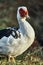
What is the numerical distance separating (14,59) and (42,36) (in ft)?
17.9

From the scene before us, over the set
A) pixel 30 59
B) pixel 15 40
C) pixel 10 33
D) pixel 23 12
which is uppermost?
pixel 23 12

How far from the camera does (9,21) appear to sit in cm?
1698

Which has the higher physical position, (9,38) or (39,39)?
(9,38)

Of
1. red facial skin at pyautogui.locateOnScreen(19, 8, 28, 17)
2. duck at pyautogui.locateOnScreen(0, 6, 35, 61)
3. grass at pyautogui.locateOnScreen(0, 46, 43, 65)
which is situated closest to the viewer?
duck at pyautogui.locateOnScreen(0, 6, 35, 61)

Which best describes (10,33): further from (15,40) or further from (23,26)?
(23,26)

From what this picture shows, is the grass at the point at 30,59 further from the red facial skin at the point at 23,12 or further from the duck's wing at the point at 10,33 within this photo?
the red facial skin at the point at 23,12

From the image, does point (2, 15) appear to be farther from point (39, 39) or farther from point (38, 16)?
point (39, 39)

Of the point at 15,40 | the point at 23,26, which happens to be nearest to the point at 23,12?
the point at 23,26

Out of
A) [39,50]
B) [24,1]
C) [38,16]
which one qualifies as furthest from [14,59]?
[38,16]

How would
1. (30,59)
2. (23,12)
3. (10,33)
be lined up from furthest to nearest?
(30,59) < (23,12) < (10,33)

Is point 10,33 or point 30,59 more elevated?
point 10,33

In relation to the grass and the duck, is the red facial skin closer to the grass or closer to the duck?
the duck

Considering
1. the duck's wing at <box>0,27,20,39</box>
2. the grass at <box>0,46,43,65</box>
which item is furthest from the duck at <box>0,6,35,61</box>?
the grass at <box>0,46,43,65</box>

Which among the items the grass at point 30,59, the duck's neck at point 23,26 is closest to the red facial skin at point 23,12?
the duck's neck at point 23,26
